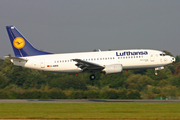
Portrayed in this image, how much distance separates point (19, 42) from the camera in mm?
46094

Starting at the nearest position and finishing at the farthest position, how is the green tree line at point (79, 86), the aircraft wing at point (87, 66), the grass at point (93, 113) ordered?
the grass at point (93, 113), the aircraft wing at point (87, 66), the green tree line at point (79, 86)

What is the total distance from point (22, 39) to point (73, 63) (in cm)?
999

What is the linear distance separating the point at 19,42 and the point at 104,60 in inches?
571

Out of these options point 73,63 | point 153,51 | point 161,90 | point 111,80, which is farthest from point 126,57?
point 111,80

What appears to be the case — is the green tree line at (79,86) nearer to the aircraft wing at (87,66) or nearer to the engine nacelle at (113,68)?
the aircraft wing at (87,66)

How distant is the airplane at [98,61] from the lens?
4197cm

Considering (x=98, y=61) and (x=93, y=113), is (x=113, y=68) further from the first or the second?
(x=93, y=113)

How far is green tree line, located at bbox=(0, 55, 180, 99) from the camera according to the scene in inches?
2338

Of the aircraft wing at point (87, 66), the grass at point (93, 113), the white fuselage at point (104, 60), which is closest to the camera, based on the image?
the grass at point (93, 113)

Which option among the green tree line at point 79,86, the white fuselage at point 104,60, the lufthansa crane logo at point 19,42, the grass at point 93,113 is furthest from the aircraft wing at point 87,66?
the green tree line at point 79,86

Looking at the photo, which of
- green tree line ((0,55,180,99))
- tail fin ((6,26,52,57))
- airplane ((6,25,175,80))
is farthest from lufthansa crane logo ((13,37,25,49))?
green tree line ((0,55,180,99))

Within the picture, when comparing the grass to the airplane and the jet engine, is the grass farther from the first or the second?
the airplane

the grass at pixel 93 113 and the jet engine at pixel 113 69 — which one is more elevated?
the jet engine at pixel 113 69

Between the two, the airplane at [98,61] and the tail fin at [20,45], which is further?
the tail fin at [20,45]
